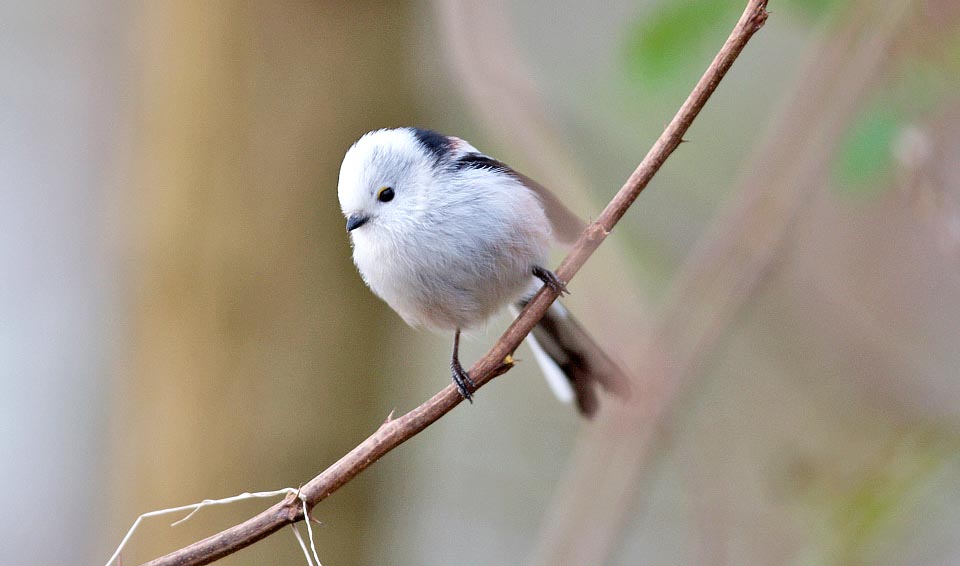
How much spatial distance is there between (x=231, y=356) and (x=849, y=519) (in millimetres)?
1830

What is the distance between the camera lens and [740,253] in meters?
1.60

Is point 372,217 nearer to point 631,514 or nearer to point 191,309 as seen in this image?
point 631,514

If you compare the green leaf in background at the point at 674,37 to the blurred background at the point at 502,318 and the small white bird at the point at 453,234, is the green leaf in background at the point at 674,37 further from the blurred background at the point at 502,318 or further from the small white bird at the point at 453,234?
the small white bird at the point at 453,234

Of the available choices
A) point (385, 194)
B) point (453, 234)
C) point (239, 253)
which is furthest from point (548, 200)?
point (239, 253)

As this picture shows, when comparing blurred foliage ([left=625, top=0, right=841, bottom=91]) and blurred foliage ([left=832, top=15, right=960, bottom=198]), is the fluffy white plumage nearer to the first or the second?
blurred foliage ([left=625, top=0, right=841, bottom=91])

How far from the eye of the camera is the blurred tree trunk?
9.00 feet

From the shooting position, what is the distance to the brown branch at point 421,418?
1069mm

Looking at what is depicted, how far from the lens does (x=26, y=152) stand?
4.33 metres

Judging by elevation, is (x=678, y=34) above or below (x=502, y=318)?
above

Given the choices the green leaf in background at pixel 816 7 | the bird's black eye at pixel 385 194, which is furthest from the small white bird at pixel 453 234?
the green leaf in background at pixel 816 7

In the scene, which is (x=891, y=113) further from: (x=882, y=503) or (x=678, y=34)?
(x=882, y=503)

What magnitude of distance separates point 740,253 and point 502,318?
29.0 inches

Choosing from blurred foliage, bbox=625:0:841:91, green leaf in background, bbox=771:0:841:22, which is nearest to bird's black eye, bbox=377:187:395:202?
blurred foliage, bbox=625:0:841:91

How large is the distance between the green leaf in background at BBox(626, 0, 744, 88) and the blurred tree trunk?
126 centimetres
